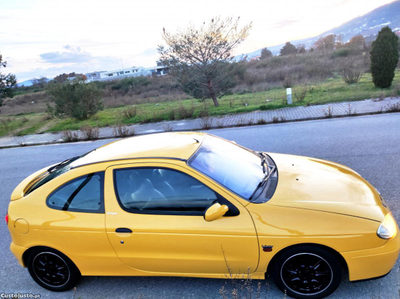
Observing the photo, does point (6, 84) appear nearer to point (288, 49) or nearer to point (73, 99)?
point (73, 99)

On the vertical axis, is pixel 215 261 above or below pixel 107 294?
above

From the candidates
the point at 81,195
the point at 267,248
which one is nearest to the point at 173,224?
the point at 267,248

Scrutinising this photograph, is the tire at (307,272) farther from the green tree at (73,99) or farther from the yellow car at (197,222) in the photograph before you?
the green tree at (73,99)

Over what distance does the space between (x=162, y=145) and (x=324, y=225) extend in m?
1.87

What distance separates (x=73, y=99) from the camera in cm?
1831

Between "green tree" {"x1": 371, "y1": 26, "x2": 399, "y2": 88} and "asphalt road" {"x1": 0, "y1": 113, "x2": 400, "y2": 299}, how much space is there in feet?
23.7

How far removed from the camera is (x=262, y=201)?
2.91 meters

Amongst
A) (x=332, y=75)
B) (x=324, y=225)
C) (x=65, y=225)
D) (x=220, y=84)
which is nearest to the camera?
(x=324, y=225)

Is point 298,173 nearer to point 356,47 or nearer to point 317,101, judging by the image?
point 317,101

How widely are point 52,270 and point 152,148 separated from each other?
1724mm

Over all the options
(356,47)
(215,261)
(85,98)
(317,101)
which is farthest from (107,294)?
(356,47)

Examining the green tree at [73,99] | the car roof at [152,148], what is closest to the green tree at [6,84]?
the green tree at [73,99]

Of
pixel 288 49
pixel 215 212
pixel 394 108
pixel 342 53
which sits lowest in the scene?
pixel 394 108

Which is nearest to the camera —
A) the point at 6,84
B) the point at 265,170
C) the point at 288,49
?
the point at 265,170
